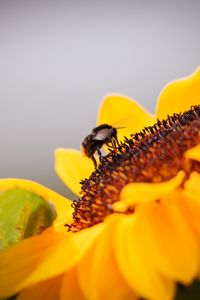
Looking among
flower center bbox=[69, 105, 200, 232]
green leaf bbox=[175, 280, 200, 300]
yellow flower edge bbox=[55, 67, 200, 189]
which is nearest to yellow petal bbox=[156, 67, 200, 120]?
yellow flower edge bbox=[55, 67, 200, 189]

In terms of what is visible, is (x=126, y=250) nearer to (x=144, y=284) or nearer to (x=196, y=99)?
(x=144, y=284)

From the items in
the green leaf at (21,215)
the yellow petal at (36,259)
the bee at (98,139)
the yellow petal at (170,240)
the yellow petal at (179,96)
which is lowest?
the yellow petal at (170,240)

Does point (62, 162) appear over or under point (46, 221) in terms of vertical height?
over

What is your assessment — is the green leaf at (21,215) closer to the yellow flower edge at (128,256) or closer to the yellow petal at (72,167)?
the yellow flower edge at (128,256)

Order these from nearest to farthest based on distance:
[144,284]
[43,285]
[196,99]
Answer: [144,284] < [43,285] < [196,99]

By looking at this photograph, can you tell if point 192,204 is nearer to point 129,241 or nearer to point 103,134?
point 129,241

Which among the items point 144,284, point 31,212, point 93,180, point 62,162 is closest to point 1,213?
point 31,212

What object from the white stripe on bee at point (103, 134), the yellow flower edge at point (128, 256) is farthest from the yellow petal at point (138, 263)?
the white stripe on bee at point (103, 134)
